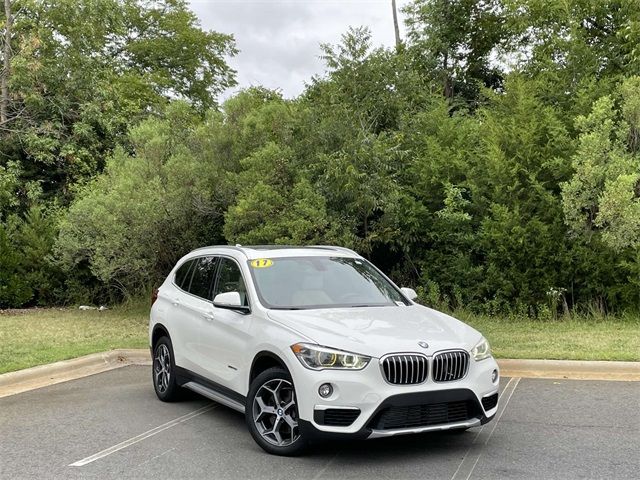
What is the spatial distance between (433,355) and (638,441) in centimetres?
206

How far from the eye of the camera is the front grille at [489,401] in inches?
221

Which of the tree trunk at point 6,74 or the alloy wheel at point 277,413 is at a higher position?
the tree trunk at point 6,74

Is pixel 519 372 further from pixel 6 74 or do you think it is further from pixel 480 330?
pixel 6 74

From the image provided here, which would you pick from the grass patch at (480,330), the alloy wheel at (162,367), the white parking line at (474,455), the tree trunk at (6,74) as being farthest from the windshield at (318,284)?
→ the tree trunk at (6,74)

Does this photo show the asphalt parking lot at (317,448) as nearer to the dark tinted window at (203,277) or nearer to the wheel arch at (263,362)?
the wheel arch at (263,362)

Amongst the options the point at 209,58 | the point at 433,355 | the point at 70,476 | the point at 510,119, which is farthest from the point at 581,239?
the point at 209,58

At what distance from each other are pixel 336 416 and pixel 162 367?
329 cm

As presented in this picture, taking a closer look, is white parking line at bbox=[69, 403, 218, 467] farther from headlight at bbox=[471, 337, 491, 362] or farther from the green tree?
the green tree

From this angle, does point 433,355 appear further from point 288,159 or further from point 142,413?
point 288,159

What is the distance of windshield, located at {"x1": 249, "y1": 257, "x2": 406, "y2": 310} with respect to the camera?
6.41 metres

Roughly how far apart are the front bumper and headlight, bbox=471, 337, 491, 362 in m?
0.35

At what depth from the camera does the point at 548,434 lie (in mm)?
6098

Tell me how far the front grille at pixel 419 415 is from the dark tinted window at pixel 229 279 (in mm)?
1991

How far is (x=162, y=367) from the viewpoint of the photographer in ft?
25.7
